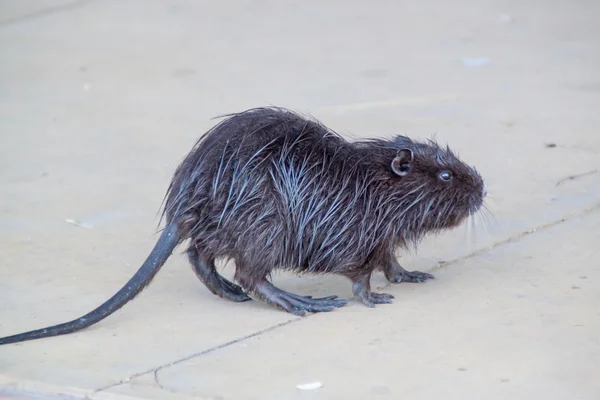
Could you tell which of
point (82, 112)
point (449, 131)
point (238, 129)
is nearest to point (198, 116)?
point (82, 112)

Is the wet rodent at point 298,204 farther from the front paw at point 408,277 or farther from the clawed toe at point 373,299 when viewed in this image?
the front paw at point 408,277

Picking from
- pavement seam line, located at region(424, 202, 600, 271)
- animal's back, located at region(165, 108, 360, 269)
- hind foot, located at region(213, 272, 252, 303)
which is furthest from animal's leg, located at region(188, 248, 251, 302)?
pavement seam line, located at region(424, 202, 600, 271)

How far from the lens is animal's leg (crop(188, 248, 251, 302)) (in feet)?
14.5

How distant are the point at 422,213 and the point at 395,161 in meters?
0.24

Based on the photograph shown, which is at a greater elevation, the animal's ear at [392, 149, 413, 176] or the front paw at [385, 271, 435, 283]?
the animal's ear at [392, 149, 413, 176]

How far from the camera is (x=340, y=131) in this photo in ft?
21.4

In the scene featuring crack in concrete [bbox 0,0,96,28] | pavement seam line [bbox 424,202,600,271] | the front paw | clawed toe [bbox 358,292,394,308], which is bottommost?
clawed toe [bbox 358,292,394,308]

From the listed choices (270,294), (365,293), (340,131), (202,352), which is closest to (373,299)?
(365,293)

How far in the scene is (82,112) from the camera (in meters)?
7.24

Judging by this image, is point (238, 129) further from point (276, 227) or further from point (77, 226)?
point (77, 226)

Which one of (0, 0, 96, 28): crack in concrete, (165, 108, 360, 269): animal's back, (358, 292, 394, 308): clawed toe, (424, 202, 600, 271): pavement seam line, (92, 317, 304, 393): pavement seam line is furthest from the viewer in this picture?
(0, 0, 96, 28): crack in concrete

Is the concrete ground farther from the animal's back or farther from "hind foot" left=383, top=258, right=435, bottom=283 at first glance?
the animal's back

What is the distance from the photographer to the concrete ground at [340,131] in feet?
12.1

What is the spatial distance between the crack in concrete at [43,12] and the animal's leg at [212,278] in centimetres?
567
